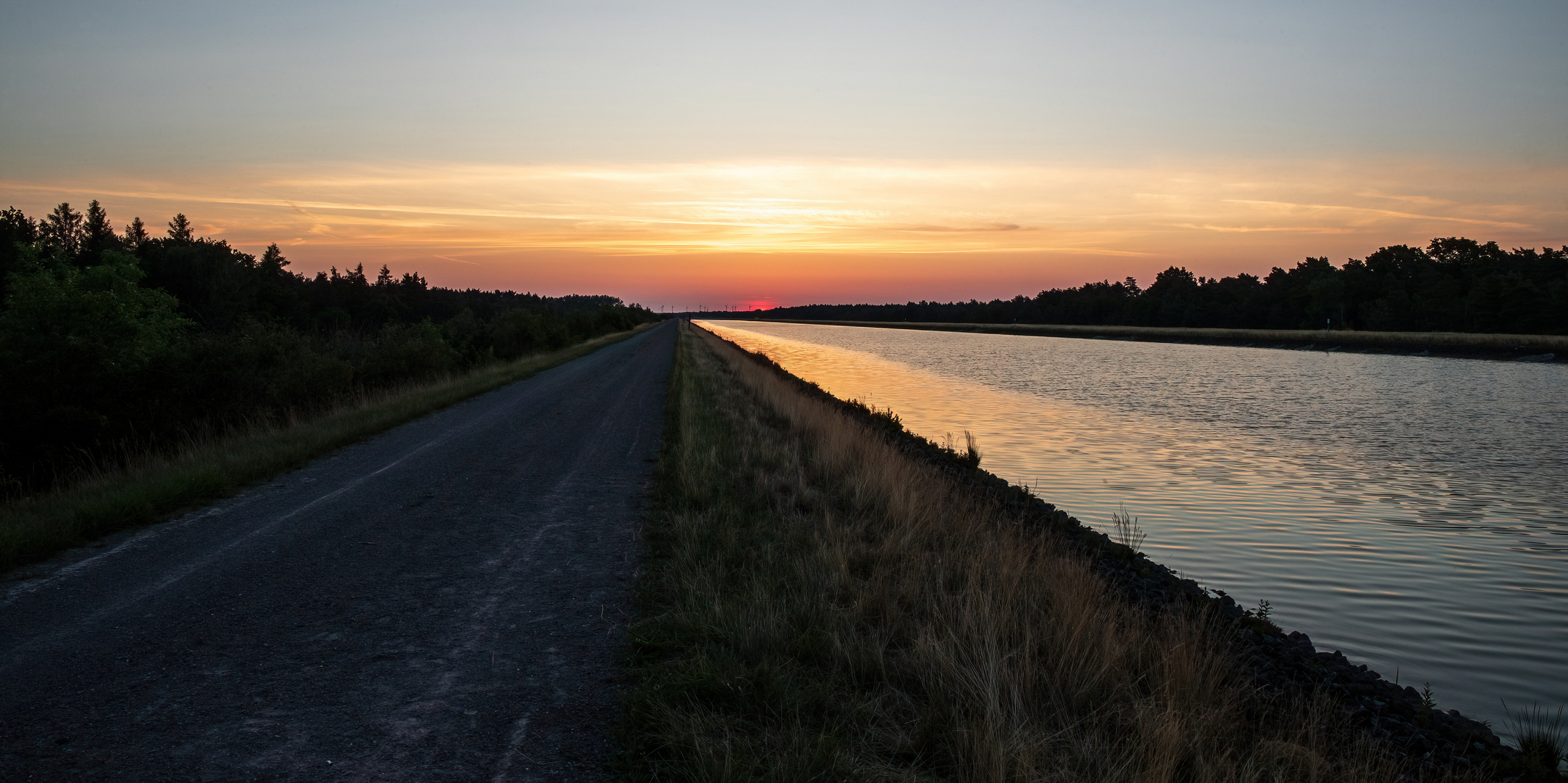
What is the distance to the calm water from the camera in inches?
306

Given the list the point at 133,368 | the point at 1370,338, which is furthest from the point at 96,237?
the point at 1370,338

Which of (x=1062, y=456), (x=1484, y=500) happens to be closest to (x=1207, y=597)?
(x=1484, y=500)

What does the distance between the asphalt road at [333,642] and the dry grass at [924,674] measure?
496mm

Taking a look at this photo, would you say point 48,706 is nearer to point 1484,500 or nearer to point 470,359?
point 1484,500

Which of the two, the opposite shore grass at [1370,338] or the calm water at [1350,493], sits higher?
the opposite shore grass at [1370,338]

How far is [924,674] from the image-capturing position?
195 inches

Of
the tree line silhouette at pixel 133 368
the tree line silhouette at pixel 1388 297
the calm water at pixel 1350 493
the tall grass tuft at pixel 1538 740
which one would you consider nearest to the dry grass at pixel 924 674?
the tall grass tuft at pixel 1538 740

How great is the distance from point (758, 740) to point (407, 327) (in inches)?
1267

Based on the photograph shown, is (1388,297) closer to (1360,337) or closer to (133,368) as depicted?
(1360,337)

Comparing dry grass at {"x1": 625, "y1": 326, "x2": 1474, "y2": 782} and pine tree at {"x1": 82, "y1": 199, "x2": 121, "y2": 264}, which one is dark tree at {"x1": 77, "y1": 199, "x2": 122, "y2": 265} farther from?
dry grass at {"x1": 625, "y1": 326, "x2": 1474, "y2": 782}

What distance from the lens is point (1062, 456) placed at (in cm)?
1822

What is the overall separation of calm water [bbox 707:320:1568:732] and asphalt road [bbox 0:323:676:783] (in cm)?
688

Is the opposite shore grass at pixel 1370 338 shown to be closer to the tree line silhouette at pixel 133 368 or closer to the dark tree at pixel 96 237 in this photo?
the tree line silhouette at pixel 133 368

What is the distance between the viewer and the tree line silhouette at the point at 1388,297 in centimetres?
7062
